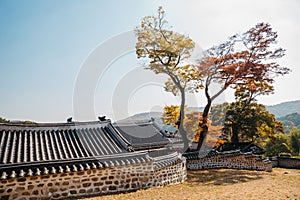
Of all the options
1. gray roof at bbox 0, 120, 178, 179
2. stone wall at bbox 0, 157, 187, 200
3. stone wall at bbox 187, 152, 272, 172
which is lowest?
stone wall at bbox 187, 152, 272, 172

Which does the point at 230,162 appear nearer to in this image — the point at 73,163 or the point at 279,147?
the point at 73,163

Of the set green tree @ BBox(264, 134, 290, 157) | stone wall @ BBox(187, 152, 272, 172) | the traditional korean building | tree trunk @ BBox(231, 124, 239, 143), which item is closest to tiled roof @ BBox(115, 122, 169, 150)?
stone wall @ BBox(187, 152, 272, 172)

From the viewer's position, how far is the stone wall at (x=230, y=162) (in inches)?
595

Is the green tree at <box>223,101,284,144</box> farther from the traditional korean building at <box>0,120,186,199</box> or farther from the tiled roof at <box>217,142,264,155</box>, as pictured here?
the traditional korean building at <box>0,120,186,199</box>

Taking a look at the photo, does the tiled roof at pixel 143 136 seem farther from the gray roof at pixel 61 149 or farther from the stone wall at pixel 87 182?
the stone wall at pixel 87 182

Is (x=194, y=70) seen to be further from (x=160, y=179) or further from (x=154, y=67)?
(x=160, y=179)

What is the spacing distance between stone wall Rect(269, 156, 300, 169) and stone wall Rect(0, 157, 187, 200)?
714 inches

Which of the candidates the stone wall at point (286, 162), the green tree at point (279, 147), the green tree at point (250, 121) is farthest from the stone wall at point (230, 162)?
the green tree at point (279, 147)

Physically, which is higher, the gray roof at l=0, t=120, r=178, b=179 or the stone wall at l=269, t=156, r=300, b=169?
the gray roof at l=0, t=120, r=178, b=179

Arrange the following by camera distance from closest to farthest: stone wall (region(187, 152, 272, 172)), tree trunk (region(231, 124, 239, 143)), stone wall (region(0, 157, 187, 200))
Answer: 1. stone wall (region(0, 157, 187, 200))
2. stone wall (region(187, 152, 272, 172))
3. tree trunk (region(231, 124, 239, 143))

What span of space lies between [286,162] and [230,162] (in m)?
10.2

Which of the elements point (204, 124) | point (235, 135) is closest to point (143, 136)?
point (204, 124)

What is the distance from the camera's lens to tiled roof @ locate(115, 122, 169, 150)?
46.7ft

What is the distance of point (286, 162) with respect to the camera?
2223 centimetres
